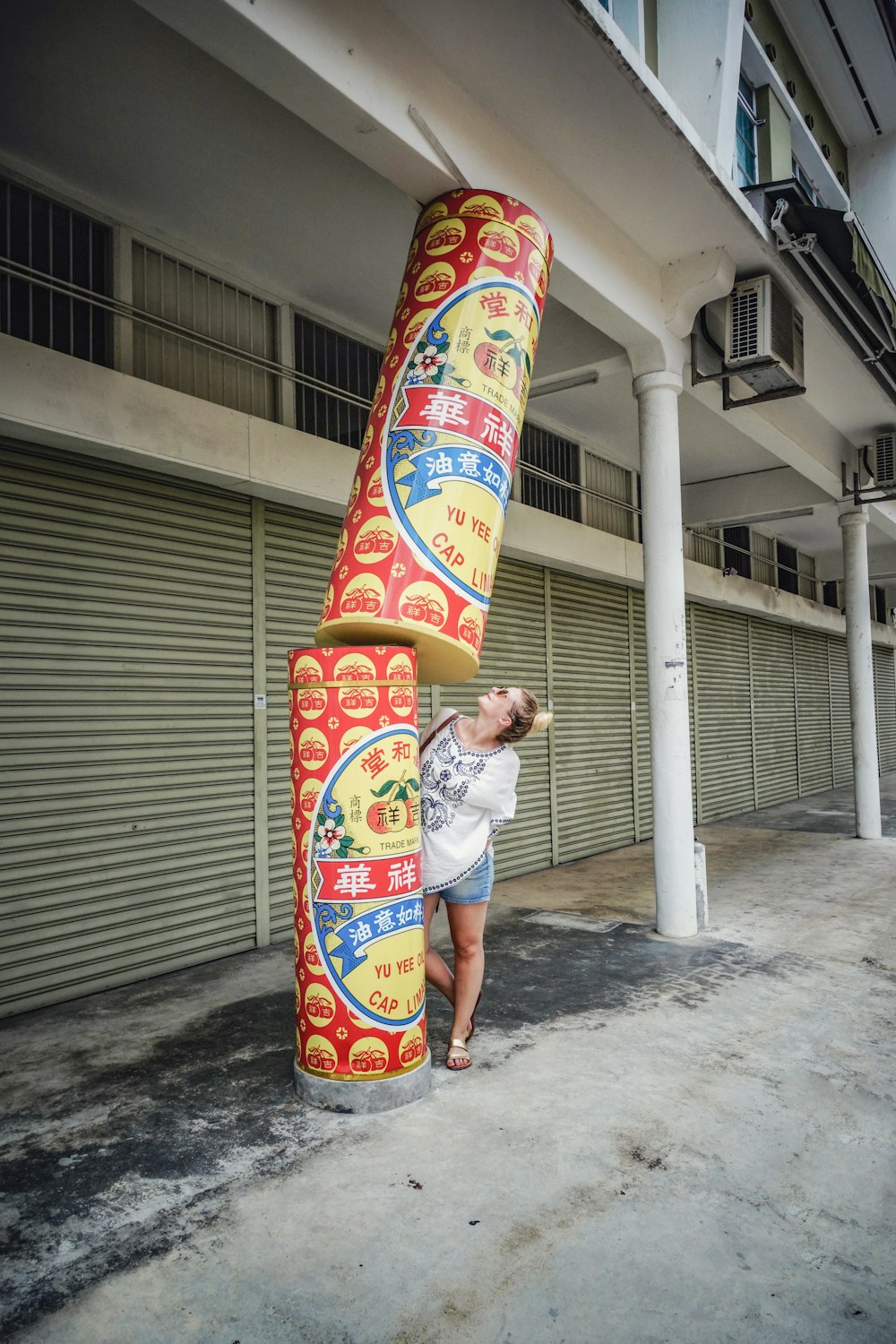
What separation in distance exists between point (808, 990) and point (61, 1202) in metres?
3.87

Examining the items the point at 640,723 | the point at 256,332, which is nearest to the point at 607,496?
the point at 640,723

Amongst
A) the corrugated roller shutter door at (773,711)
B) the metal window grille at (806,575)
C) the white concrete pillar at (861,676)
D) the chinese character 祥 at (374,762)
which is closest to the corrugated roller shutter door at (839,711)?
the metal window grille at (806,575)

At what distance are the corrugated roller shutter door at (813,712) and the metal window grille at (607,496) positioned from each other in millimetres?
6884

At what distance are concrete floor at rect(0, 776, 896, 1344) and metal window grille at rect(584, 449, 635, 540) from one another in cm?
587

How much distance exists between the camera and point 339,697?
3281mm

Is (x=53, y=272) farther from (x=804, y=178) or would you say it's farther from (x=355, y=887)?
(x=804, y=178)

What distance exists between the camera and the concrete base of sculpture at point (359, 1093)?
3.26 meters

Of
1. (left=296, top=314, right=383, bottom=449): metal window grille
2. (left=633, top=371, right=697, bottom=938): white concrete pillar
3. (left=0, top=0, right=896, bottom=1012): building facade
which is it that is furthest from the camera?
(left=296, top=314, right=383, bottom=449): metal window grille

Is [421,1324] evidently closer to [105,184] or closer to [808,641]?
[105,184]

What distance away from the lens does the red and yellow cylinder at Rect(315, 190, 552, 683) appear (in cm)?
338

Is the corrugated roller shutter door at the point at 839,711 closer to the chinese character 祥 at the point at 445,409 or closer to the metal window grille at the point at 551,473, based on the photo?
the metal window grille at the point at 551,473

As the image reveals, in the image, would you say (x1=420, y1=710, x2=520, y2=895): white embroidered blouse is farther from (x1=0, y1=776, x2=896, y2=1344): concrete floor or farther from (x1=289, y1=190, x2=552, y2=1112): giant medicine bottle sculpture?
(x1=0, y1=776, x2=896, y2=1344): concrete floor

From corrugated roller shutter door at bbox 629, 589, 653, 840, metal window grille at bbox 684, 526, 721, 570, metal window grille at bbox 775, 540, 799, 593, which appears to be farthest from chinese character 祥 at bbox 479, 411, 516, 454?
metal window grille at bbox 775, 540, 799, 593

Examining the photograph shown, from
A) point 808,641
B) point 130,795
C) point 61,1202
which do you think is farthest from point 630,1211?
point 808,641
